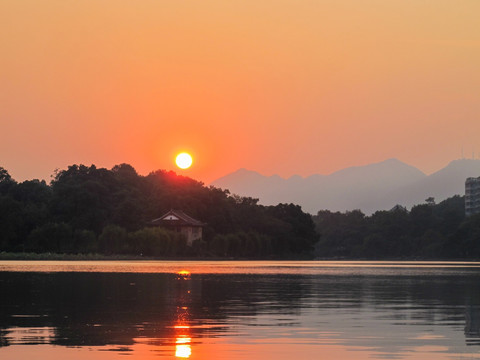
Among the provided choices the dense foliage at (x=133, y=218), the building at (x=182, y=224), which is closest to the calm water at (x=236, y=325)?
the dense foliage at (x=133, y=218)

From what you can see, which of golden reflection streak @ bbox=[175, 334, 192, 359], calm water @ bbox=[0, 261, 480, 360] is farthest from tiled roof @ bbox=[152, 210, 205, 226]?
golden reflection streak @ bbox=[175, 334, 192, 359]

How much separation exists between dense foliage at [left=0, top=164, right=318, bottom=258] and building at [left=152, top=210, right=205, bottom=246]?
79.0 inches

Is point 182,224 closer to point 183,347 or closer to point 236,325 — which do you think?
point 236,325

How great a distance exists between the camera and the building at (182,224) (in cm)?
14951

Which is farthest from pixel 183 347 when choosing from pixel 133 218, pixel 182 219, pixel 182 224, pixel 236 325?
pixel 182 219

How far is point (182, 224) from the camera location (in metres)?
149

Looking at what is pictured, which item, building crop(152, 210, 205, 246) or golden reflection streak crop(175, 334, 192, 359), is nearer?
golden reflection streak crop(175, 334, 192, 359)

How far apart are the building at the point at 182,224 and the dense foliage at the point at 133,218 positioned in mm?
2007

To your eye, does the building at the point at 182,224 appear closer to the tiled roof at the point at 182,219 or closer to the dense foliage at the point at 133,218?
→ the tiled roof at the point at 182,219

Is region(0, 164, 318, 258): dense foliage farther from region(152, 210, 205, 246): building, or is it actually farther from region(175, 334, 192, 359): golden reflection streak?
region(175, 334, 192, 359): golden reflection streak

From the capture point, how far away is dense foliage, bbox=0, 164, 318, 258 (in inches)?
4953

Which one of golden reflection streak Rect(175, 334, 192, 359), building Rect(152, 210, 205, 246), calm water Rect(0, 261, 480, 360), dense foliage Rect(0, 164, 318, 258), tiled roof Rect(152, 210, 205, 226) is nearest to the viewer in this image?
golden reflection streak Rect(175, 334, 192, 359)

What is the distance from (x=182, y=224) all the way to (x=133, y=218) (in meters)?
7.42

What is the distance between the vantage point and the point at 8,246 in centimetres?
12481
